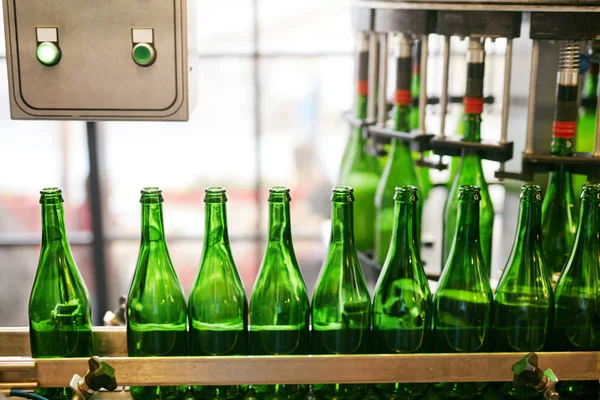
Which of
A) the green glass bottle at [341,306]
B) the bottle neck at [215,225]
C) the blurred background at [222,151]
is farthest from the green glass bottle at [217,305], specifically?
the blurred background at [222,151]

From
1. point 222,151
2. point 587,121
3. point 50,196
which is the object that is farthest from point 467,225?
point 222,151

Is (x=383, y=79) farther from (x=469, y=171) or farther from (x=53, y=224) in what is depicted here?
(x=53, y=224)

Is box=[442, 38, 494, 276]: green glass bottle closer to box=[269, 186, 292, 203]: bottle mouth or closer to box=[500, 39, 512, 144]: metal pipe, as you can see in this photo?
box=[500, 39, 512, 144]: metal pipe

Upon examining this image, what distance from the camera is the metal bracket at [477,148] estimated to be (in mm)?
1148

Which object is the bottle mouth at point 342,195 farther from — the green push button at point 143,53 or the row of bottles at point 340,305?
the green push button at point 143,53

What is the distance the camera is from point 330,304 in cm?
104

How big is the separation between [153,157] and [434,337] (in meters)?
3.44

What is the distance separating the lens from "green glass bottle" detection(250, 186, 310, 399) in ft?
3.20

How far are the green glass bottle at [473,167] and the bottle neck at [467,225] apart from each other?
0.03m

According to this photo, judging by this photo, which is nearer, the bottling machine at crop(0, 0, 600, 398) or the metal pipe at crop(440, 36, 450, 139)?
the bottling machine at crop(0, 0, 600, 398)

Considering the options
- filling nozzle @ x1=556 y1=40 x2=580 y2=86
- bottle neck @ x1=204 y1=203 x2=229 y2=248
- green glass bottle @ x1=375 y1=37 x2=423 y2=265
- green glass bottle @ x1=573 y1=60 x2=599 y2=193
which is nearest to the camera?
bottle neck @ x1=204 y1=203 x2=229 y2=248

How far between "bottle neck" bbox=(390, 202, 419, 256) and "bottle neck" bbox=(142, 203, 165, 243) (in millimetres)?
303

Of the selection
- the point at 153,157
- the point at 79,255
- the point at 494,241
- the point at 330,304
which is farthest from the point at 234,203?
the point at 330,304

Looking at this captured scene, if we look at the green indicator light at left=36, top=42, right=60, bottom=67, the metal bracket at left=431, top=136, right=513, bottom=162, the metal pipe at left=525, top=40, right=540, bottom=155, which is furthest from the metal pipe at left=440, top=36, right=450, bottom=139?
the green indicator light at left=36, top=42, right=60, bottom=67
